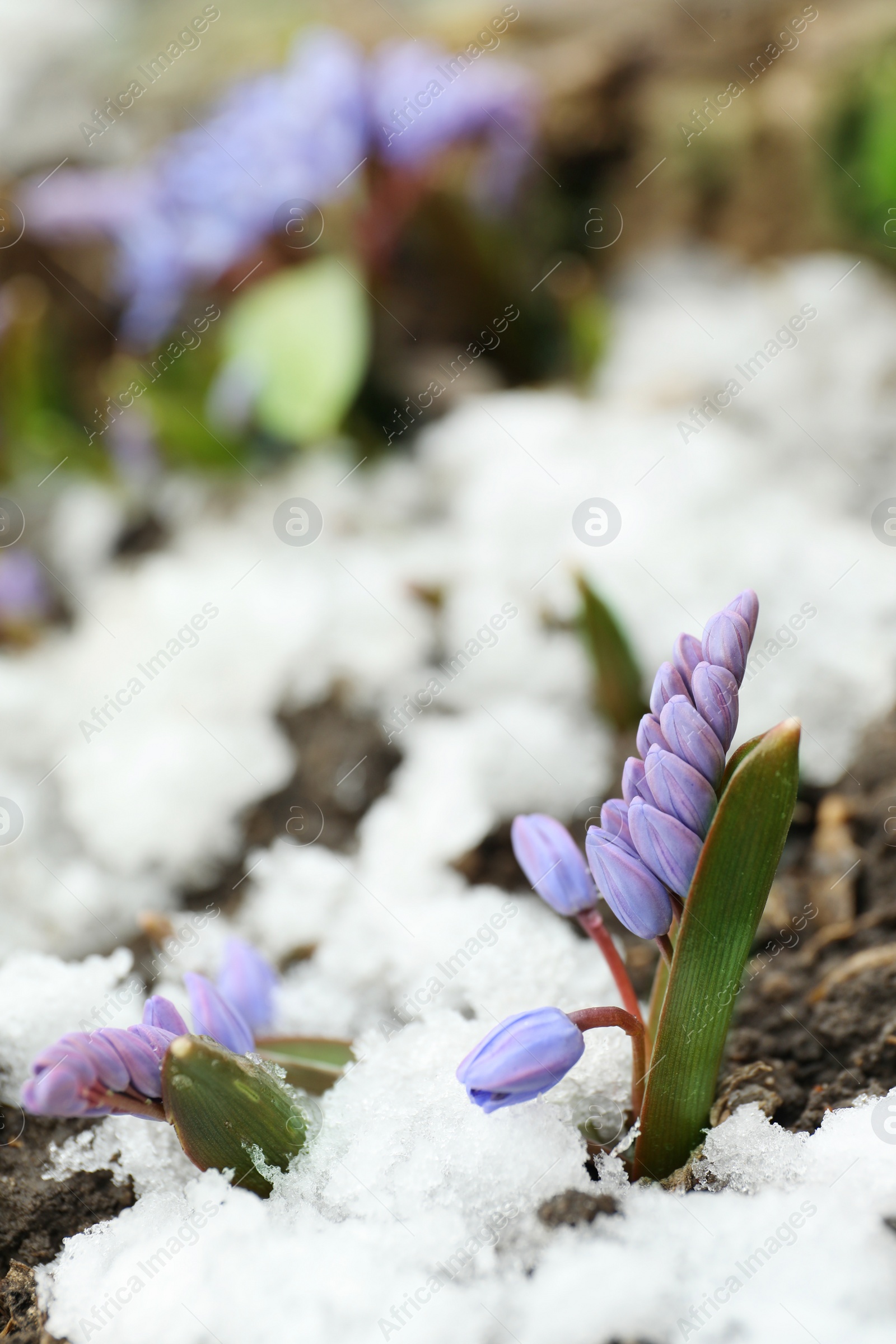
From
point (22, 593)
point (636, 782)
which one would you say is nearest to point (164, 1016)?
point (636, 782)

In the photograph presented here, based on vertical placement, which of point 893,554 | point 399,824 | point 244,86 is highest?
point 244,86

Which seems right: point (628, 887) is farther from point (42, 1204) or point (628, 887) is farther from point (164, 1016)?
point (42, 1204)

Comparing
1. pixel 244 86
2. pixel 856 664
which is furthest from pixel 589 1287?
pixel 244 86

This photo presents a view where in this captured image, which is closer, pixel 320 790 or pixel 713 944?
pixel 713 944

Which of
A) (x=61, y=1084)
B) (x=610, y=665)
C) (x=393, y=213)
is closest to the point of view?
(x=61, y=1084)

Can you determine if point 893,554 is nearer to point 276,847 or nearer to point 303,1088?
point 276,847

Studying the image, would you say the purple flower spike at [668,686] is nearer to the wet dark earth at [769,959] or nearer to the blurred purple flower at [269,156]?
the wet dark earth at [769,959]
